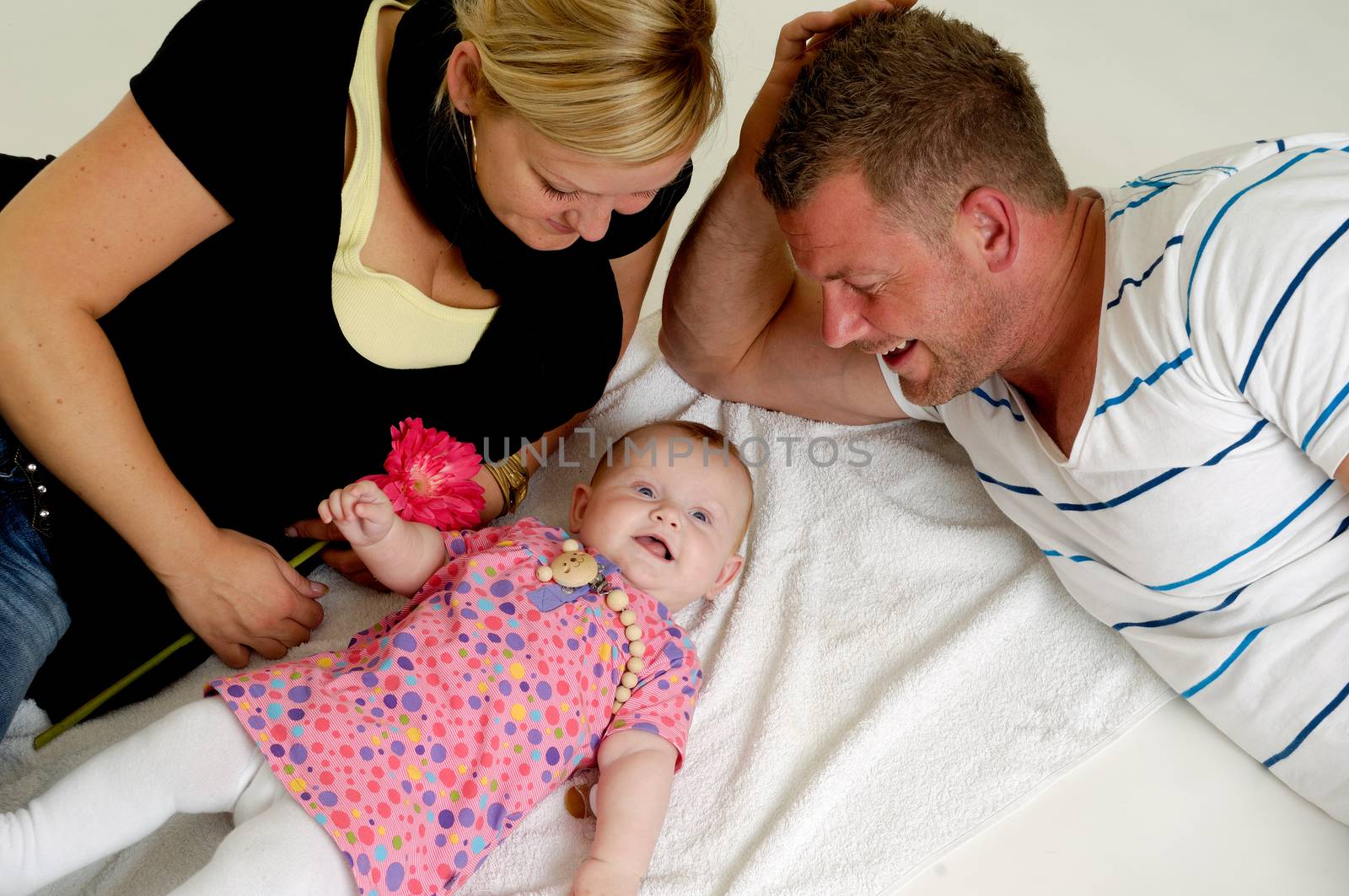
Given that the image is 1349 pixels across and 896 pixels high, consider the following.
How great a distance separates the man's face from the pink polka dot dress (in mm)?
521

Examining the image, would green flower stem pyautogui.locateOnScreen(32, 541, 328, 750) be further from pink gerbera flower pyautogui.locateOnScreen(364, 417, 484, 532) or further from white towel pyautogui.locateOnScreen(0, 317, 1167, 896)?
pink gerbera flower pyautogui.locateOnScreen(364, 417, 484, 532)

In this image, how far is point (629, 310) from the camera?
1.93 m

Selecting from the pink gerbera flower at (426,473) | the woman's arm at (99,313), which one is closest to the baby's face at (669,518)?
the pink gerbera flower at (426,473)

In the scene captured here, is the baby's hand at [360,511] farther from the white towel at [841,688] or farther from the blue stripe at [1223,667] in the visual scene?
the blue stripe at [1223,667]

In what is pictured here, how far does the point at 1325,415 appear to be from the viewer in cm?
133

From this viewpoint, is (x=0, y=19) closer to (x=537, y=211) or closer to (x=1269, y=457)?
(x=537, y=211)

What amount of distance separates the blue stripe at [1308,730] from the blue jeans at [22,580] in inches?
65.8

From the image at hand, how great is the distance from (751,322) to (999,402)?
467mm

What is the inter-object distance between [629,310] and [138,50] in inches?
66.8

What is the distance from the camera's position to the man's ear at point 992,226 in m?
1.48

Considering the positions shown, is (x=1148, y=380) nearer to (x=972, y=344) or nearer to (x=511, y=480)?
(x=972, y=344)

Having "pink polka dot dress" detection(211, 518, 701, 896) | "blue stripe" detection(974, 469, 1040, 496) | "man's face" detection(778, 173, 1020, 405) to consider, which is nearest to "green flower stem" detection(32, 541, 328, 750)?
"pink polka dot dress" detection(211, 518, 701, 896)

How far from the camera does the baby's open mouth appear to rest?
5.56 ft

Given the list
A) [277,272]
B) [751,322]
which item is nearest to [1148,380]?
[751,322]
